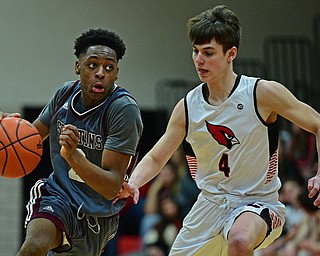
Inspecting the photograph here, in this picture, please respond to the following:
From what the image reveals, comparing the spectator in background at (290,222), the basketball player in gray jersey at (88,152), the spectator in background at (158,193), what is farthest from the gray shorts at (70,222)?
the spectator in background at (158,193)

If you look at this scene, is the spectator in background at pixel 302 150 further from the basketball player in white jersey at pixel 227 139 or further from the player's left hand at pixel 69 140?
the player's left hand at pixel 69 140

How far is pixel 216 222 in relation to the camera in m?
5.55

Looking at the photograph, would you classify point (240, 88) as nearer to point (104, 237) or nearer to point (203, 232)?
point (203, 232)

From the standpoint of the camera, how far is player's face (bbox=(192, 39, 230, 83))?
5.53 m

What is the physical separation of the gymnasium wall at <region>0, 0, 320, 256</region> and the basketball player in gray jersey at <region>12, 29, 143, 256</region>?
7.54 meters

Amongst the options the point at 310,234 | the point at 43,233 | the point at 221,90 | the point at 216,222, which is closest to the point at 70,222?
the point at 43,233

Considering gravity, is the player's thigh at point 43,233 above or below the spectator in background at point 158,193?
above

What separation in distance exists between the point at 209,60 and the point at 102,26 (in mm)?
8082

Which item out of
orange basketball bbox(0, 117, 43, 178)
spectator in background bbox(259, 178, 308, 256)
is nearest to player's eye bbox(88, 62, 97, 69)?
orange basketball bbox(0, 117, 43, 178)

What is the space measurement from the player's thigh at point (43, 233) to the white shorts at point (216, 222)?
942 millimetres

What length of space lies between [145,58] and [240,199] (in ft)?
28.1

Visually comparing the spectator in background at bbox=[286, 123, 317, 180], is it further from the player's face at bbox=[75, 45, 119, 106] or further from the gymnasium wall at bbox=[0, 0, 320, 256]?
the player's face at bbox=[75, 45, 119, 106]

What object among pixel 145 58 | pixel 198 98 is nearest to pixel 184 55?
pixel 145 58

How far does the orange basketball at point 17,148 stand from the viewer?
5.18 metres
